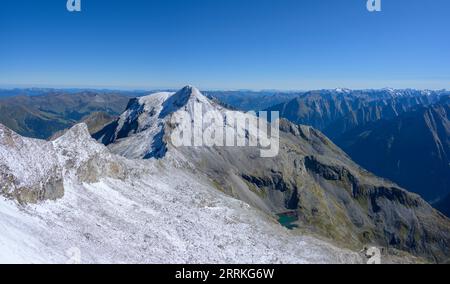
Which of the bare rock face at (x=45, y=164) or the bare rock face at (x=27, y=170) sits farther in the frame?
the bare rock face at (x=45, y=164)

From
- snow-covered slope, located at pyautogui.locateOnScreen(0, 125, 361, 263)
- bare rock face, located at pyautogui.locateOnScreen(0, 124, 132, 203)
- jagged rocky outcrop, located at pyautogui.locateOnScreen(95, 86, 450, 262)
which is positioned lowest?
jagged rocky outcrop, located at pyautogui.locateOnScreen(95, 86, 450, 262)

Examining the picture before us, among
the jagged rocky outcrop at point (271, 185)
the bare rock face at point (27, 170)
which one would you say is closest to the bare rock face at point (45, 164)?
the bare rock face at point (27, 170)

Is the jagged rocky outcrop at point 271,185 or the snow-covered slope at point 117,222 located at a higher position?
the snow-covered slope at point 117,222

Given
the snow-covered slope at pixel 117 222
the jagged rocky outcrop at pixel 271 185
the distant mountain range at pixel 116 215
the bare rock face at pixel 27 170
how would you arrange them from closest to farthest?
the snow-covered slope at pixel 117 222
the distant mountain range at pixel 116 215
the bare rock face at pixel 27 170
the jagged rocky outcrop at pixel 271 185

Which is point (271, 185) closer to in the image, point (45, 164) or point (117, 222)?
point (117, 222)

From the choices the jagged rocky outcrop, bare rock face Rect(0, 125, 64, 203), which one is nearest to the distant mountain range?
bare rock face Rect(0, 125, 64, 203)

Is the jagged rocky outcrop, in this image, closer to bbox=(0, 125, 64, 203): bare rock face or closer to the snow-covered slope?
the snow-covered slope

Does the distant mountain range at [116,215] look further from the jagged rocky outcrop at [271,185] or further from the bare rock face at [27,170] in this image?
the jagged rocky outcrop at [271,185]
